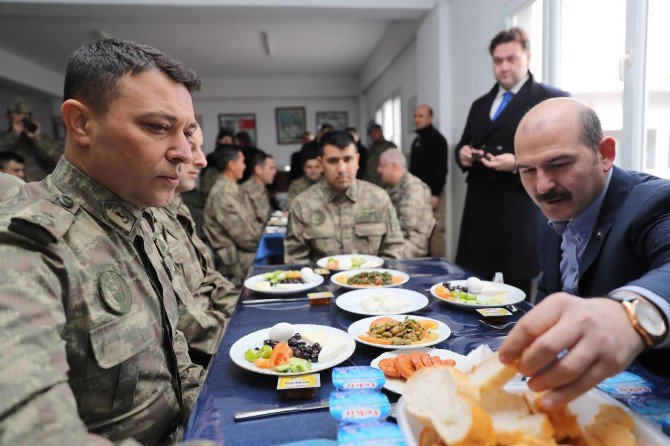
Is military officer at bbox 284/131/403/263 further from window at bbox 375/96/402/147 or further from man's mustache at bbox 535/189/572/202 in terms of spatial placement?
window at bbox 375/96/402/147

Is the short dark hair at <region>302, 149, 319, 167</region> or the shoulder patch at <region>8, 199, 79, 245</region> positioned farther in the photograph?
the short dark hair at <region>302, 149, 319, 167</region>

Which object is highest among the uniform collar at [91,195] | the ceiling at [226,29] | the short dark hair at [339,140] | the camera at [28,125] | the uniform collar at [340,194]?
the ceiling at [226,29]

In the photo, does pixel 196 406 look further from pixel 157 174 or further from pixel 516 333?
pixel 516 333

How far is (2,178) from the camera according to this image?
1367 millimetres

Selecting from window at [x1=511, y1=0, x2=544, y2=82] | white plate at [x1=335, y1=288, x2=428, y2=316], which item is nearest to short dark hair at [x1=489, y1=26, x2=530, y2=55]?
window at [x1=511, y1=0, x2=544, y2=82]

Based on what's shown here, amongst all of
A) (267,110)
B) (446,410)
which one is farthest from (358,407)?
(267,110)

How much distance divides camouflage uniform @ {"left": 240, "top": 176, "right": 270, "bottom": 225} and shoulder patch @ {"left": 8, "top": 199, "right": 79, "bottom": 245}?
427 centimetres

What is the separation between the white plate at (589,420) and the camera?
1.96 ft

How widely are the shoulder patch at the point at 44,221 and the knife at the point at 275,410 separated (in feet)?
1.63

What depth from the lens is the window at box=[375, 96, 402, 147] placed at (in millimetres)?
7996

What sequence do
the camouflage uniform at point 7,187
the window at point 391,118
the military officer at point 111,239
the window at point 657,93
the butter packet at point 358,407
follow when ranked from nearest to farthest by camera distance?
the butter packet at point 358,407 → the military officer at point 111,239 → the camouflage uniform at point 7,187 → the window at point 657,93 → the window at point 391,118

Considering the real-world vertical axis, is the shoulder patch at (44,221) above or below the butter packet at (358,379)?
above

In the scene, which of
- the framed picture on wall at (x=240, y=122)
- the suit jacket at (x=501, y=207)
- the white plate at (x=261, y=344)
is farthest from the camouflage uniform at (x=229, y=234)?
the framed picture on wall at (x=240, y=122)

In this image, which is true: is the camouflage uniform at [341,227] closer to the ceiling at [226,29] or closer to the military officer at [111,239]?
the military officer at [111,239]
